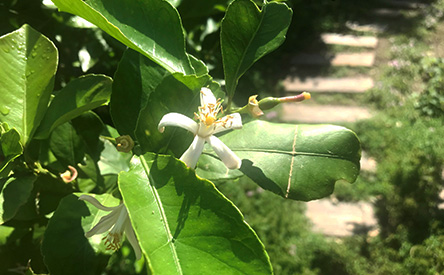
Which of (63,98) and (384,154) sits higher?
(63,98)

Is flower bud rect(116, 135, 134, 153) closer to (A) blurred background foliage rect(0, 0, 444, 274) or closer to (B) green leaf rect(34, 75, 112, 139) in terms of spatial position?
(B) green leaf rect(34, 75, 112, 139)

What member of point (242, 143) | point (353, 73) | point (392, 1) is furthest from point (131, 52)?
point (392, 1)

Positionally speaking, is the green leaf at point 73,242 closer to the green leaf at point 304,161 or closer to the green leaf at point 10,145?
the green leaf at point 10,145

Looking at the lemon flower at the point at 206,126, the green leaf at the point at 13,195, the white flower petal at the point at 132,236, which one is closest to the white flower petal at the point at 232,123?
the lemon flower at the point at 206,126

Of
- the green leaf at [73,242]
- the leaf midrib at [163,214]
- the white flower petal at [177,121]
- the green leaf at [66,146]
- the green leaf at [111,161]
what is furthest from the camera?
the green leaf at [111,161]

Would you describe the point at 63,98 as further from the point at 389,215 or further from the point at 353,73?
the point at 353,73

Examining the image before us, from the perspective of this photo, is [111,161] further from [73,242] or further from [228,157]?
[228,157]

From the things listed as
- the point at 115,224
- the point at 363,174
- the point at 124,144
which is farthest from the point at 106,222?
the point at 363,174
